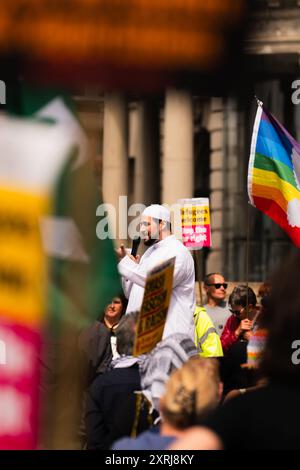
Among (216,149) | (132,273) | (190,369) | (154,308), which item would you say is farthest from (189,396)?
(216,149)

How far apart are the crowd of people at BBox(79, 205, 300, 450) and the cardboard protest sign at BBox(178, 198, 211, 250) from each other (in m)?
0.49

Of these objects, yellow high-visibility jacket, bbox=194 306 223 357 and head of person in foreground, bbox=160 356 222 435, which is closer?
head of person in foreground, bbox=160 356 222 435

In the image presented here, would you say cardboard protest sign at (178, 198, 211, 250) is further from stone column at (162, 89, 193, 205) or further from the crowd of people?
A: stone column at (162, 89, 193, 205)

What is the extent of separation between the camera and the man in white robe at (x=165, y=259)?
834cm

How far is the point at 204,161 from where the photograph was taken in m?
34.1

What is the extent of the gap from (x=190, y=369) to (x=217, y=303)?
7716 millimetres

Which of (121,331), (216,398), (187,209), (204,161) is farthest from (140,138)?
(216,398)

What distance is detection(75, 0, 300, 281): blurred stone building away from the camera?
27.3 meters

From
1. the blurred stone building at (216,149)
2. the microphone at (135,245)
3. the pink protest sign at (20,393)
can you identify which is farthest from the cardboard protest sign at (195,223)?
the blurred stone building at (216,149)

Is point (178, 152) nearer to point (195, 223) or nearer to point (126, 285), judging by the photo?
point (195, 223)

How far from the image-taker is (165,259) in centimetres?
830

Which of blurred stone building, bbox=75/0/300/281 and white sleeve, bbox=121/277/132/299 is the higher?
blurred stone building, bbox=75/0/300/281

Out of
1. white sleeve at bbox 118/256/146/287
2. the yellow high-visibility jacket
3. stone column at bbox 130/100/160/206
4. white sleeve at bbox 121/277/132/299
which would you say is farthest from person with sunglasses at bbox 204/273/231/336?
stone column at bbox 130/100/160/206

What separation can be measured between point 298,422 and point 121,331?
3.77 meters
